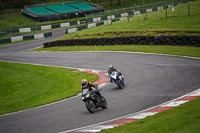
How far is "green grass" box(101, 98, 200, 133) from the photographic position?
782 centimetres

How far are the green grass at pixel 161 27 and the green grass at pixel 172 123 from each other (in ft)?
62.2

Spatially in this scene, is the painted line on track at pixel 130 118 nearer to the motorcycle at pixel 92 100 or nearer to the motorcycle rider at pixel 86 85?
the motorcycle at pixel 92 100

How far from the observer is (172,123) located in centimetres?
840

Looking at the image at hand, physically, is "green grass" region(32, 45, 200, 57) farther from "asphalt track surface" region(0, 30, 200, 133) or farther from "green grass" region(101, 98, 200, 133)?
"green grass" region(101, 98, 200, 133)

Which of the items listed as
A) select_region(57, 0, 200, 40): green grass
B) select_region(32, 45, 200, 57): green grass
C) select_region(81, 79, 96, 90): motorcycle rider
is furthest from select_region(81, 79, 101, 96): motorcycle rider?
select_region(57, 0, 200, 40): green grass

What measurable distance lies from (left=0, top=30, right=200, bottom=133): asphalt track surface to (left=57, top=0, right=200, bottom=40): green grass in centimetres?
613

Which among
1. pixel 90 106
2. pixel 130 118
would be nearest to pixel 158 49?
pixel 90 106

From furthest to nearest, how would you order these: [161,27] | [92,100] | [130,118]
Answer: [161,27] → [92,100] → [130,118]

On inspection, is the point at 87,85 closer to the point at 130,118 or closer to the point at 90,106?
the point at 90,106

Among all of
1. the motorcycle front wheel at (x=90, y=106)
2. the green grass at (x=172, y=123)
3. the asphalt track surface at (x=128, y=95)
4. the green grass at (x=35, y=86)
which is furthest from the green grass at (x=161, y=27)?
the green grass at (x=172, y=123)

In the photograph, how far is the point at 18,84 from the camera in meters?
20.2

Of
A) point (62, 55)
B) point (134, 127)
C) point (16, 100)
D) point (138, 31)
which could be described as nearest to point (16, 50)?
point (62, 55)

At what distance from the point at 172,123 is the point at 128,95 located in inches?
236

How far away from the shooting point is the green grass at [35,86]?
1607 centimetres
